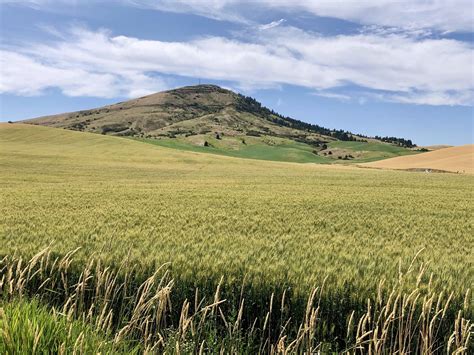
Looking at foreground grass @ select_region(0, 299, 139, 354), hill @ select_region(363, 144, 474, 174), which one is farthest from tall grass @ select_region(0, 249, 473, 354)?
hill @ select_region(363, 144, 474, 174)

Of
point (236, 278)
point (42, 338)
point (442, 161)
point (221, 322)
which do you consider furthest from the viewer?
point (442, 161)

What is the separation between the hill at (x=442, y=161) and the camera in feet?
313

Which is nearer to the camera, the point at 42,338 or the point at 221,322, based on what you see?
the point at 42,338

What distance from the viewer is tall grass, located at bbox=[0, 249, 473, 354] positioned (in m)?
4.04

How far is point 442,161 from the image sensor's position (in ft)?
353

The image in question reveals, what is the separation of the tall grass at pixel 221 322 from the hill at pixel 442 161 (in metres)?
94.9

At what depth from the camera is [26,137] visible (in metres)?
111

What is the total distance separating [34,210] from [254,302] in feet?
39.0

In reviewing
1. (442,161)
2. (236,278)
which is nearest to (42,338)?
(236,278)

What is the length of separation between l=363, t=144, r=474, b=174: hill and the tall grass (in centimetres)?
9488

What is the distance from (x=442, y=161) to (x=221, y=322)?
117m

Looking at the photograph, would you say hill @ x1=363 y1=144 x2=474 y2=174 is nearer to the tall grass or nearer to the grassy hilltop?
the grassy hilltop

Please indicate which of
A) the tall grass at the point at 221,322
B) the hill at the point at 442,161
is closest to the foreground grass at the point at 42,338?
the tall grass at the point at 221,322

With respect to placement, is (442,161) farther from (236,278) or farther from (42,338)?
(42,338)
